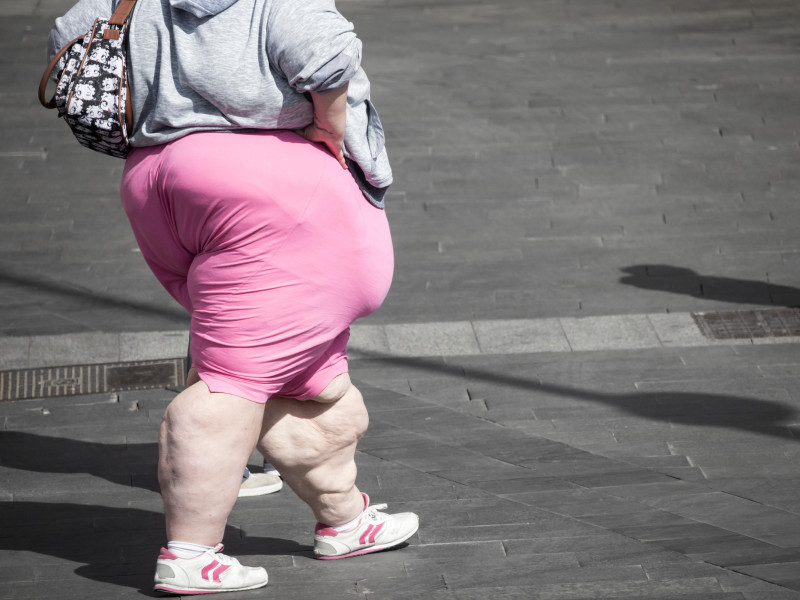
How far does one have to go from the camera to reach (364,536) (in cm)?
372

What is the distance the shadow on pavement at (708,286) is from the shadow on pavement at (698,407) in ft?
4.28

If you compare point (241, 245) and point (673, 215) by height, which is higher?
point (241, 245)

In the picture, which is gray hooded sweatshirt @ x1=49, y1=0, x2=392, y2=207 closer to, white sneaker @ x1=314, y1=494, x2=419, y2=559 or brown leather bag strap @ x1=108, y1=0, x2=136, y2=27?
brown leather bag strap @ x1=108, y1=0, x2=136, y2=27

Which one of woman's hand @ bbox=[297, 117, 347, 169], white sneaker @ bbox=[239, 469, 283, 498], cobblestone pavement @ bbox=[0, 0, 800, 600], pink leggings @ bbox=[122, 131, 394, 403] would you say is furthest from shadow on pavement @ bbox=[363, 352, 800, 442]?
woman's hand @ bbox=[297, 117, 347, 169]

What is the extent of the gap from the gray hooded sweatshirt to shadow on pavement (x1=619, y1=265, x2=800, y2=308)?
3.89m

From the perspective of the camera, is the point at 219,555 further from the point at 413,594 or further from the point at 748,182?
Result: the point at 748,182

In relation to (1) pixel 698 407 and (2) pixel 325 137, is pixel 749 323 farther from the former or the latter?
(2) pixel 325 137

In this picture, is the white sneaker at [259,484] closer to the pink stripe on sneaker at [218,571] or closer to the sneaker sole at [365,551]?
the sneaker sole at [365,551]

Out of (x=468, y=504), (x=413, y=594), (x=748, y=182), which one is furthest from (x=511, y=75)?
(x=413, y=594)

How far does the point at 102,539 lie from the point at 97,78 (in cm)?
170

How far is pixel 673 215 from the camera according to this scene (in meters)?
7.62

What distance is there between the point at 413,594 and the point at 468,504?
0.69 meters

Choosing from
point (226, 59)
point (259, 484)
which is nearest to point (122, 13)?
point (226, 59)

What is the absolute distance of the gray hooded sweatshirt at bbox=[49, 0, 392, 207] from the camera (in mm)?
2904
